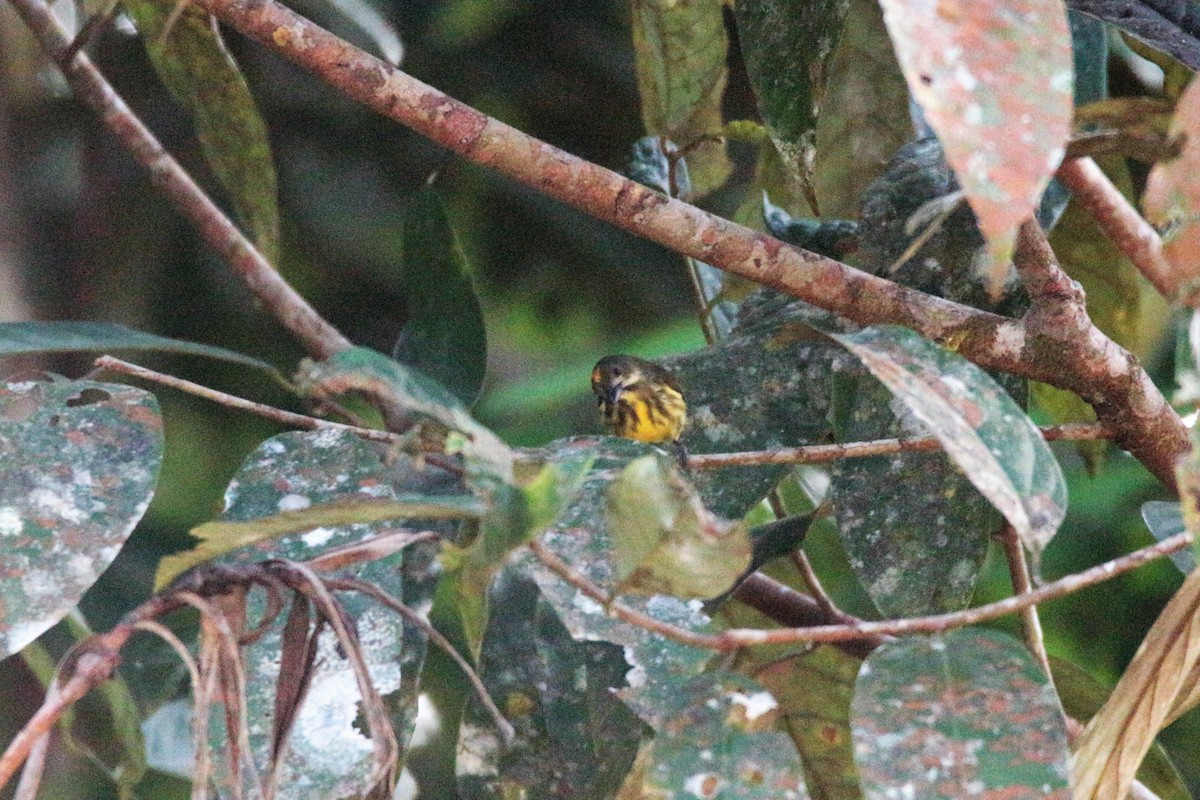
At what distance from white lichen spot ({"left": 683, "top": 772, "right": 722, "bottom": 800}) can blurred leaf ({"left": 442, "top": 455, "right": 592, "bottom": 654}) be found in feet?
0.49

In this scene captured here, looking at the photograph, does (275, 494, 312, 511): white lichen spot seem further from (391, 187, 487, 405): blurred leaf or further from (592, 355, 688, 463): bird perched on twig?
(592, 355, 688, 463): bird perched on twig

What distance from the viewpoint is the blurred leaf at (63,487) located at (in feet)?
2.33

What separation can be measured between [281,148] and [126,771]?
1.22 meters

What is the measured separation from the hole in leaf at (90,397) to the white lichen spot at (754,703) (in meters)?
0.44

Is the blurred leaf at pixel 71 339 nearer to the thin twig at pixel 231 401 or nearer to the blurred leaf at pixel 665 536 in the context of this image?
the thin twig at pixel 231 401

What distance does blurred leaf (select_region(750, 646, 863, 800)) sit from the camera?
3.76 ft

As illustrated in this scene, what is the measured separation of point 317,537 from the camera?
0.84 m

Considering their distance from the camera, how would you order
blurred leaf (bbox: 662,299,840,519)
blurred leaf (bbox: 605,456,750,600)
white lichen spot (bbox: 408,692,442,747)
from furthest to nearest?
white lichen spot (bbox: 408,692,442,747)
blurred leaf (bbox: 662,299,840,519)
blurred leaf (bbox: 605,456,750,600)

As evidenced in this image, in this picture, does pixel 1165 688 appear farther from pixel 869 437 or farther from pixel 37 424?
pixel 37 424

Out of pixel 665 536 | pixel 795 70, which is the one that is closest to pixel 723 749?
pixel 665 536

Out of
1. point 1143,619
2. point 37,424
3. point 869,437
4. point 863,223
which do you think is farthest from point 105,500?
point 1143,619

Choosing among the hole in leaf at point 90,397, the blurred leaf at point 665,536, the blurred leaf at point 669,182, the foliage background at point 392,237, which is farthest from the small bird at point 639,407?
the blurred leaf at point 665,536

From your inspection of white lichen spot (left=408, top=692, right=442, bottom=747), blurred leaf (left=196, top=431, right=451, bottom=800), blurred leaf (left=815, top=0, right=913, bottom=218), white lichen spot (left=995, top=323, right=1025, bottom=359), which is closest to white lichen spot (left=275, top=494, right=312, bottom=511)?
blurred leaf (left=196, top=431, right=451, bottom=800)

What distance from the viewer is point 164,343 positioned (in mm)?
905
